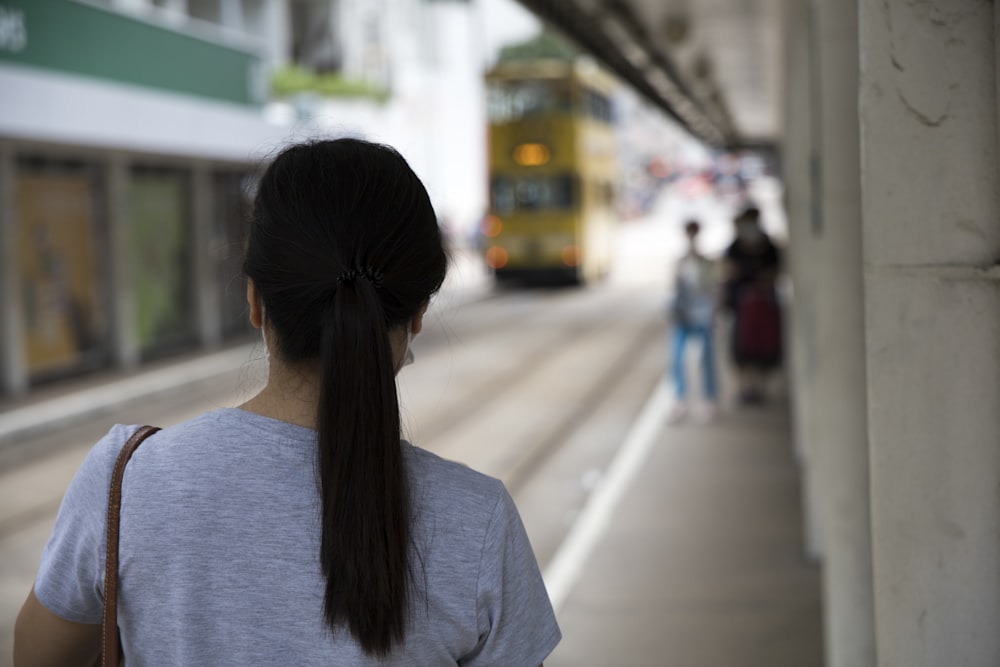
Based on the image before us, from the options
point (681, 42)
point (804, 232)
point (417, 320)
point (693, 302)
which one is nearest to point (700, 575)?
point (804, 232)

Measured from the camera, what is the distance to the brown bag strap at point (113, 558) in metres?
1.65

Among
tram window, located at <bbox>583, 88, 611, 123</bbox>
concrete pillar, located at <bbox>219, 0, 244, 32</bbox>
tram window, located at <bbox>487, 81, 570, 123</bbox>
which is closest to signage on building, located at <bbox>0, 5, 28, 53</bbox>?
concrete pillar, located at <bbox>219, 0, 244, 32</bbox>

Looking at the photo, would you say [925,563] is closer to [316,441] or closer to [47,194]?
[316,441]

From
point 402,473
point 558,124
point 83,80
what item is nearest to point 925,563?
point 402,473

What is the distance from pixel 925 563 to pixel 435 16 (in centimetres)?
4895

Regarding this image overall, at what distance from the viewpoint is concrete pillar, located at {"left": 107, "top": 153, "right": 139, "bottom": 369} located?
56.5 feet

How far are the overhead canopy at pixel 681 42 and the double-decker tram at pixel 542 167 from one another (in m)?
5.30

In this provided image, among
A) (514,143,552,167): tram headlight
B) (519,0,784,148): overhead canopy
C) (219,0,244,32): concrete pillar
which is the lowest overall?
(514,143,552,167): tram headlight

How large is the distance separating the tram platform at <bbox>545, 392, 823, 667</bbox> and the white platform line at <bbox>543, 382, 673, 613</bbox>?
1.8 inches

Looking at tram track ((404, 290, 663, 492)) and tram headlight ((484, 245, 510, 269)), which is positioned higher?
tram headlight ((484, 245, 510, 269))

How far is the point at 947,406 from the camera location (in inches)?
85.0

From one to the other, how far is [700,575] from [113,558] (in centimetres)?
556

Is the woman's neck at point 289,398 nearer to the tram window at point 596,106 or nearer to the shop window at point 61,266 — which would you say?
the shop window at point 61,266

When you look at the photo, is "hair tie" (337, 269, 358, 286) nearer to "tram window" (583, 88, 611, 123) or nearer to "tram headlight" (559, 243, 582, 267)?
"tram window" (583, 88, 611, 123)
